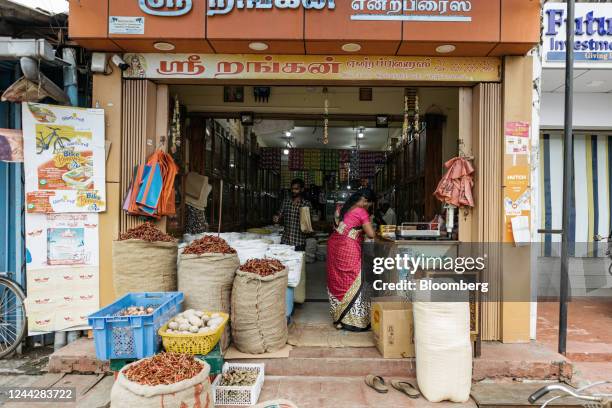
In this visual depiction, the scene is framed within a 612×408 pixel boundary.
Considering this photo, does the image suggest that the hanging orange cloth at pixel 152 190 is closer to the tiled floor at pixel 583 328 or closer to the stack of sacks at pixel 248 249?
the stack of sacks at pixel 248 249

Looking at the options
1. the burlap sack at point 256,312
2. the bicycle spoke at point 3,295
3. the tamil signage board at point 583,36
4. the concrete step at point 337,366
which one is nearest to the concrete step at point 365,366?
the concrete step at point 337,366

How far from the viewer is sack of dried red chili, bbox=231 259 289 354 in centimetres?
408

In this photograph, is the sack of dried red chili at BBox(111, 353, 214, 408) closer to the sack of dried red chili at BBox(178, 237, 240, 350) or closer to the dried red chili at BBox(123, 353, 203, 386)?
the dried red chili at BBox(123, 353, 203, 386)

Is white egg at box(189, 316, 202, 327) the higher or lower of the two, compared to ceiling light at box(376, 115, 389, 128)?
lower

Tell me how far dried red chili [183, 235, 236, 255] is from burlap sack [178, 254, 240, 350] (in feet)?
0.20

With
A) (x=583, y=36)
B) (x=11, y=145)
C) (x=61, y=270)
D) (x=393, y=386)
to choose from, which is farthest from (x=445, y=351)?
(x=583, y=36)

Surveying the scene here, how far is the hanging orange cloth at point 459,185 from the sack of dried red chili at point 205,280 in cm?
273

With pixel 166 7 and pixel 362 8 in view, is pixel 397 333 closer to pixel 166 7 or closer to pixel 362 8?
pixel 362 8

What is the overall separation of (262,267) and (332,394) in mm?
1393

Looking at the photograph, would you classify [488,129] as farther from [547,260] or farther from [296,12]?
[547,260]

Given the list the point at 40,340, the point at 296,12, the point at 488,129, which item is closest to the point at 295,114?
the point at 296,12

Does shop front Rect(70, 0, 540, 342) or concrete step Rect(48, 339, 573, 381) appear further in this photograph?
shop front Rect(70, 0, 540, 342)

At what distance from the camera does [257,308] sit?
13.4ft

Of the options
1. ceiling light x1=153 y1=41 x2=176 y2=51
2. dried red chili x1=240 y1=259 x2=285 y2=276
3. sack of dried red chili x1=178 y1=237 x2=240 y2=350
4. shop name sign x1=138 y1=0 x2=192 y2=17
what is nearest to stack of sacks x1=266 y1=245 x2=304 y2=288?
dried red chili x1=240 y1=259 x2=285 y2=276
